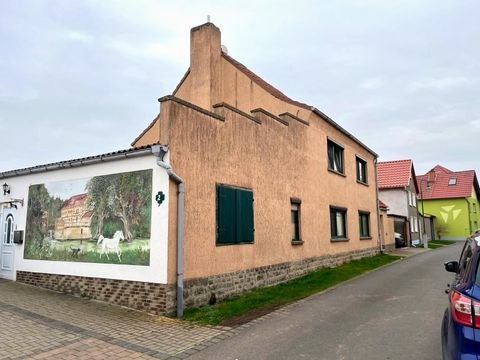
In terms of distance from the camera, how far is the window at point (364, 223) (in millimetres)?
20897

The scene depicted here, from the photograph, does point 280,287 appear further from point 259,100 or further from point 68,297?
point 259,100

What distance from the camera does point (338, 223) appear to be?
58.5ft

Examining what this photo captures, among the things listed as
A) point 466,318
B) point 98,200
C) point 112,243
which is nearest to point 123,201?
point 98,200

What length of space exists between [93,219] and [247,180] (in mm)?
4137

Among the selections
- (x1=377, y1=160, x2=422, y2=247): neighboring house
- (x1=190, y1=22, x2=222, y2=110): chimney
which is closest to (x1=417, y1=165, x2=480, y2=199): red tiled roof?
(x1=377, y1=160, x2=422, y2=247): neighboring house

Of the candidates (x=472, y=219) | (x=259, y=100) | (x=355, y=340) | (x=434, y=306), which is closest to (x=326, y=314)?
(x=355, y=340)

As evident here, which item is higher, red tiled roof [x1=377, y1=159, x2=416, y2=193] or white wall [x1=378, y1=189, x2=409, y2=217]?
red tiled roof [x1=377, y1=159, x2=416, y2=193]

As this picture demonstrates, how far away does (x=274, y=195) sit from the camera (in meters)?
12.5

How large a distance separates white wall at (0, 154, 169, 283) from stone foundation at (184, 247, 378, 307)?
2.90ft

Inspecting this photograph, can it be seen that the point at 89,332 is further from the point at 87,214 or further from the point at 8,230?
the point at 8,230

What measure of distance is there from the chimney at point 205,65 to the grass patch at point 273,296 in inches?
267

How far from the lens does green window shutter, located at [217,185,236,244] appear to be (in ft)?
32.4

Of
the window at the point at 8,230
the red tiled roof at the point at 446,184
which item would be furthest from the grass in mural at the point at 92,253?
the red tiled roof at the point at 446,184

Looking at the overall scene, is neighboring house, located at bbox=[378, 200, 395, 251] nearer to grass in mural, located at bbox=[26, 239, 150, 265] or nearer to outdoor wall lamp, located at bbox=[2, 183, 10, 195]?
grass in mural, located at bbox=[26, 239, 150, 265]
